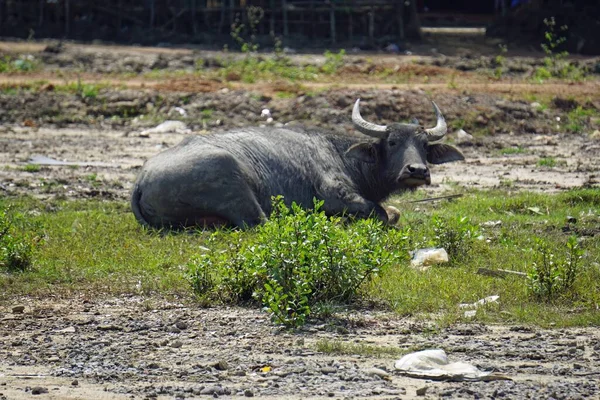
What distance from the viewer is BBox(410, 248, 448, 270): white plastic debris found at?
7.18 metres

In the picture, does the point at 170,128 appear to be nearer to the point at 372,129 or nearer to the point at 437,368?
the point at 372,129

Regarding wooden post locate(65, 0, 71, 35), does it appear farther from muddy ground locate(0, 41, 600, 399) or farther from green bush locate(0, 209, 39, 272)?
green bush locate(0, 209, 39, 272)

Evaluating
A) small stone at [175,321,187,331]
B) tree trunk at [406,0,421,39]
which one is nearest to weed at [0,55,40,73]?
tree trunk at [406,0,421,39]

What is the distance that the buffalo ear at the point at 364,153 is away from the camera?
28.8 ft

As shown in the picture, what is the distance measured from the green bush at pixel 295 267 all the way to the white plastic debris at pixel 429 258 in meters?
0.91

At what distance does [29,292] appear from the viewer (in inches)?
257

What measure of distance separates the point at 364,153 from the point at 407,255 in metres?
1.72

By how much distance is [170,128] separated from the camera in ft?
45.0

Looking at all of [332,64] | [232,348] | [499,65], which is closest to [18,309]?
[232,348]

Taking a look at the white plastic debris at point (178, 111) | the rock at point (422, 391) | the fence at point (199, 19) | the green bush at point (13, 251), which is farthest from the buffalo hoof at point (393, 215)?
the fence at point (199, 19)

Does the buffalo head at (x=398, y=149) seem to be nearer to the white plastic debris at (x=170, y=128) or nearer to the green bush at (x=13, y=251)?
the green bush at (x=13, y=251)

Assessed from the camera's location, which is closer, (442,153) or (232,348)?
(232,348)

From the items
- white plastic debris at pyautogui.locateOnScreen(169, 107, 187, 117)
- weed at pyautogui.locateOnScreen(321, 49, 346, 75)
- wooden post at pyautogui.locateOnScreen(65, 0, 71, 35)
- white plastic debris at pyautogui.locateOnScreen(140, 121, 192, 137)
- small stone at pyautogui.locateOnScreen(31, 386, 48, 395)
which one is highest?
wooden post at pyautogui.locateOnScreen(65, 0, 71, 35)

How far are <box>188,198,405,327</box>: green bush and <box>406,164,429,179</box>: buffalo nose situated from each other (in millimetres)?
1942
